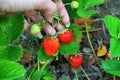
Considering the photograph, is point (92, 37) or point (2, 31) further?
point (92, 37)

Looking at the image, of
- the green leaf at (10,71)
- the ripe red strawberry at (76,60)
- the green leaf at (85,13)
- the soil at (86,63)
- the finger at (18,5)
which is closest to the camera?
the green leaf at (10,71)

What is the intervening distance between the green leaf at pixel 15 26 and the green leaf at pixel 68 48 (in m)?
0.22

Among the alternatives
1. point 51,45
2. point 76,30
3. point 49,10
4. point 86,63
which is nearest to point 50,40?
point 51,45

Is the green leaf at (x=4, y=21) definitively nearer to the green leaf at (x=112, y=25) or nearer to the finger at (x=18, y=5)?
the finger at (x=18, y=5)

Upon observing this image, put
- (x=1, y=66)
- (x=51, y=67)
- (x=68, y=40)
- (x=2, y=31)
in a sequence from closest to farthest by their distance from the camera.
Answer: (x=1, y=66) → (x=2, y=31) → (x=68, y=40) → (x=51, y=67)

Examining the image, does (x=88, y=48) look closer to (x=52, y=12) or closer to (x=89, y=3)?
(x=89, y=3)

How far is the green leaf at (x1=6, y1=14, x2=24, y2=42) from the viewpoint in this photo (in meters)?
1.39

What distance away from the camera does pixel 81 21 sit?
1.79 metres

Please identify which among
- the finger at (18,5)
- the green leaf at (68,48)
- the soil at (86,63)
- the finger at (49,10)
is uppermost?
the finger at (18,5)

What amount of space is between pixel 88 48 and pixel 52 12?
454mm

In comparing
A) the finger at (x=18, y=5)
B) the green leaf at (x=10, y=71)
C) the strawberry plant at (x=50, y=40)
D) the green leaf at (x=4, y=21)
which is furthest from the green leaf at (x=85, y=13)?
the green leaf at (x=10, y=71)

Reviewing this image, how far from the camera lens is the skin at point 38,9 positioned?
4.40 feet

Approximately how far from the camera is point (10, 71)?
1054 mm

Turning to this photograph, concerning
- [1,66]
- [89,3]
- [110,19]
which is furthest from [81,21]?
[1,66]
